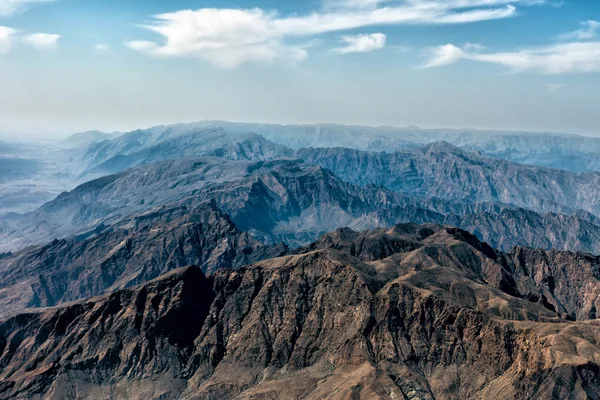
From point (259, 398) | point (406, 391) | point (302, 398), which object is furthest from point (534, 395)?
point (259, 398)

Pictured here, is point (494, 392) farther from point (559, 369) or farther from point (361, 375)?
point (361, 375)

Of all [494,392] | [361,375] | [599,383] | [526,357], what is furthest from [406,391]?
[599,383]

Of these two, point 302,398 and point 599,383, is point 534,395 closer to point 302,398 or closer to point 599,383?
point 599,383

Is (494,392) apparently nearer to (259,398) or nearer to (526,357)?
(526,357)

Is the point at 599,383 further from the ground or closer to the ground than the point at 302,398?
further from the ground

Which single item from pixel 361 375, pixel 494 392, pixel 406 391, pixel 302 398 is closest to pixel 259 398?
pixel 302 398

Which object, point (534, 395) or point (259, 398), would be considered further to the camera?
point (259, 398)

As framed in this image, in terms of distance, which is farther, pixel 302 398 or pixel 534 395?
pixel 302 398
